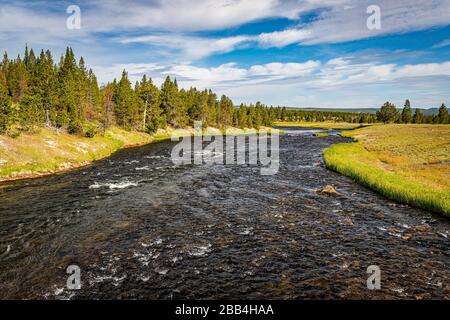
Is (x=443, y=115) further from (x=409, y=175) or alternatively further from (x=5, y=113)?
(x=5, y=113)

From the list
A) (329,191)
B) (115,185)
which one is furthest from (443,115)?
(115,185)

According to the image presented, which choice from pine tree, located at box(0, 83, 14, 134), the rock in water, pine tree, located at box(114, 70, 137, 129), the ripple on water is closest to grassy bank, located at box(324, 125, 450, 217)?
the rock in water

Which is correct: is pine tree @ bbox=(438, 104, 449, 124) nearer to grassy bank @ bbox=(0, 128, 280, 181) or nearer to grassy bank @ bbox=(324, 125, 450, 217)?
grassy bank @ bbox=(324, 125, 450, 217)

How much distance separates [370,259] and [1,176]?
4100 centimetres

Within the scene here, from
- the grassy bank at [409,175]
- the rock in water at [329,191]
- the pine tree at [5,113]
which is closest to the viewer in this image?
the grassy bank at [409,175]

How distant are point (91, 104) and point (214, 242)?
91444 millimetres

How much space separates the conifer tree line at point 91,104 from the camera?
53.1 metres

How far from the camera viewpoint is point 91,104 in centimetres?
9700

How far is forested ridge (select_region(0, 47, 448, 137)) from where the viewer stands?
51594 millimetres

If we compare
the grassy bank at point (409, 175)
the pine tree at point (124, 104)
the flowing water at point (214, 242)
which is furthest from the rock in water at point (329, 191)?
the pine tree at point (124, 104)

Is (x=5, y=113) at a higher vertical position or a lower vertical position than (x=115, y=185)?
higher

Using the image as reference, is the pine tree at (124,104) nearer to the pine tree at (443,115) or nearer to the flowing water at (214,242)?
the flowing water at (214,242)

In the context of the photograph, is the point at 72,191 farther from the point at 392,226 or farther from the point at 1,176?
the point at 392,226
